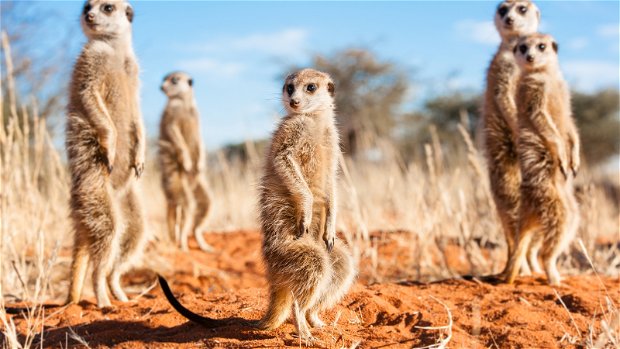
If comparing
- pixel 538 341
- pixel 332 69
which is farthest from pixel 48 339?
pixel 332 69

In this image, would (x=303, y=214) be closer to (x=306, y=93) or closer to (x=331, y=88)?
(x=306, y=93)

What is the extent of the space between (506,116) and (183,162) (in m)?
3.82

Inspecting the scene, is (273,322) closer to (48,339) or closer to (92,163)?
(48,339)

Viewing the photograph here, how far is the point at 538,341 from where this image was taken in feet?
10.4

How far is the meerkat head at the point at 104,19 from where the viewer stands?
4.66m

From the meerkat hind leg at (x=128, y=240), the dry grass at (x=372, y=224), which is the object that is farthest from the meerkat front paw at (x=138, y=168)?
the dry grass at (x=372, y=224)

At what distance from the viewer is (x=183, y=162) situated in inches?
301

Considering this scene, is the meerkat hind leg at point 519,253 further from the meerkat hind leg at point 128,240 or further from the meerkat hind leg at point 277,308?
the meerkat hind leg at point 128,240

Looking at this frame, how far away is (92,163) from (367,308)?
2.00m

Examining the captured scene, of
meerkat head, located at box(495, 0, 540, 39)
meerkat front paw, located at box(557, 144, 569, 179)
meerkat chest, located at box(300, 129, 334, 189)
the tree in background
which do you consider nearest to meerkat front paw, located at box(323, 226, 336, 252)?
meerkat chest, located at box(300, 129, 334, 189)

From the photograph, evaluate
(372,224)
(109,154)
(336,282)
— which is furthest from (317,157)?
(372,224)

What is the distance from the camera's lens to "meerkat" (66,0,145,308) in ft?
14.1

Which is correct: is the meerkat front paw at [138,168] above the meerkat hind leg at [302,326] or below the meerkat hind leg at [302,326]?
above

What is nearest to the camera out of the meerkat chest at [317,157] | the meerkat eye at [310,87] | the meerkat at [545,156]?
the meerkat chest at [317,157]
